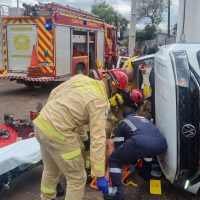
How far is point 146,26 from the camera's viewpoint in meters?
43.9

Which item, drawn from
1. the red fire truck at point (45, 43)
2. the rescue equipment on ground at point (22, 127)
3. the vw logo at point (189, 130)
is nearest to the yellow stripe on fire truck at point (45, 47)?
the red fire truck at point (45, 43)

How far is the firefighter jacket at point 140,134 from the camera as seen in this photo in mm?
3082

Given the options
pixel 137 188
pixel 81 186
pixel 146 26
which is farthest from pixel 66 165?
pixel 146 26

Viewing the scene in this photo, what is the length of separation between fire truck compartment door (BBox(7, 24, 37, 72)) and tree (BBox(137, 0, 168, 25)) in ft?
127

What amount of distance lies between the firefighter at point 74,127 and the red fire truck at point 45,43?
6359mm

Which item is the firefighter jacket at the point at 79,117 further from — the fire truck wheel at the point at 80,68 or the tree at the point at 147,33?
the tree at the point at 147,33

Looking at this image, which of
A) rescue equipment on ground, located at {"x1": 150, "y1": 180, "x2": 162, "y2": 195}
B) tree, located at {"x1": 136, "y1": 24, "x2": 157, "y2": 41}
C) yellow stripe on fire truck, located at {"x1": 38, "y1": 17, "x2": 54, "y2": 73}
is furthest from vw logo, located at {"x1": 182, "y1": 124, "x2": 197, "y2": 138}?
tree, located at {"x1": 136, "y1": 24, "x2": 157, "y2": 41}

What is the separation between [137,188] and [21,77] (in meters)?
6.39

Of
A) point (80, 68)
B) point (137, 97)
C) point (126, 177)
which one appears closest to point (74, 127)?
point (126, 177)

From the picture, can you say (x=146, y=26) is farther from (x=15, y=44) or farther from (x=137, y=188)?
(x=137, y=188)

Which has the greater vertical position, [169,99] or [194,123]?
[169,99]

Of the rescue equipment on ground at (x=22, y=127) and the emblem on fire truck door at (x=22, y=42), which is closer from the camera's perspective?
the rescue equipment on ground at (x=22, y=127)

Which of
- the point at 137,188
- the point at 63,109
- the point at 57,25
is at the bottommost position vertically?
the point at 137,188

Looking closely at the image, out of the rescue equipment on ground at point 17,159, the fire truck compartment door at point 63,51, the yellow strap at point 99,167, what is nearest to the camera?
the yellow strap at point 99,167
